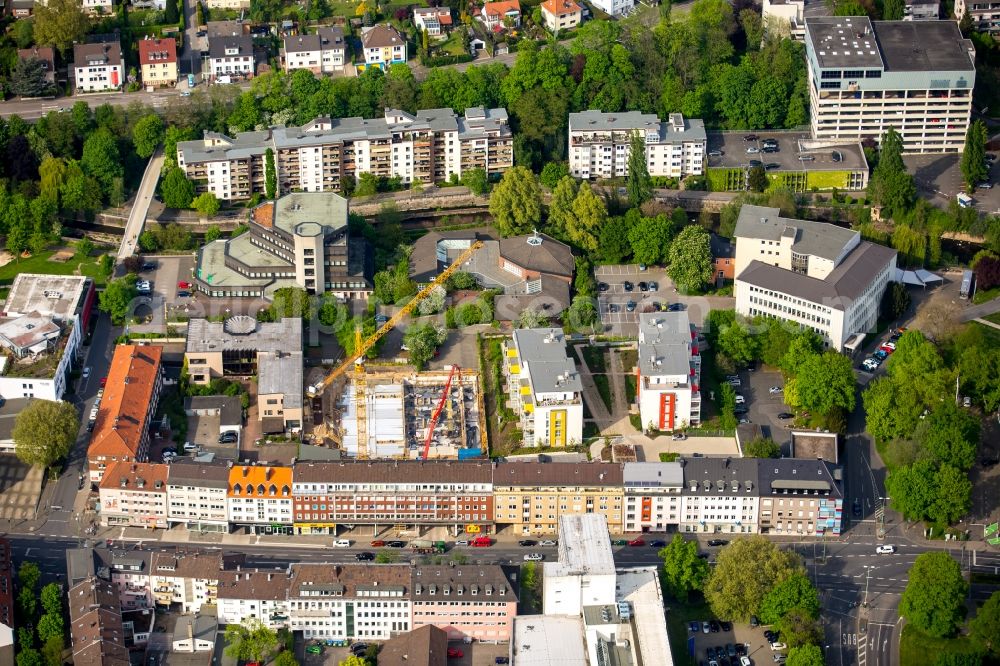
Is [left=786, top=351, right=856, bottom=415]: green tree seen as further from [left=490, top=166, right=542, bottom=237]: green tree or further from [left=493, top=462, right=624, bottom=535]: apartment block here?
[left=490, top=166, right=542, bottom=237]: green tree

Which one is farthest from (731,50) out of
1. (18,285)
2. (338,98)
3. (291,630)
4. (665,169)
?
(291,630)

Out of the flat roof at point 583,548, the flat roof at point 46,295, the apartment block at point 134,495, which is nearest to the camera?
the flat roof at point 583,548

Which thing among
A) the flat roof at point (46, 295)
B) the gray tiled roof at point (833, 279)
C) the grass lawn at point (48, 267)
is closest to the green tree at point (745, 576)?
the gray tiled roof at point (833, 279)

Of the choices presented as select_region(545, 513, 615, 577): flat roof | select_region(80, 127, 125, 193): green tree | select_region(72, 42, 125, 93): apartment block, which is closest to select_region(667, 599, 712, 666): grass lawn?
select_region(545, 513, 615, 577): flat roof

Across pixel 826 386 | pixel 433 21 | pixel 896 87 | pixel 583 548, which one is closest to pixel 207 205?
pixel 433 21

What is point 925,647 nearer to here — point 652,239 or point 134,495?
point 652,239

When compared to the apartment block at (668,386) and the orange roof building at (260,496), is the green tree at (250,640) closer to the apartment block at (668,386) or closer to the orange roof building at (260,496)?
the orange roof building at (260,496)
